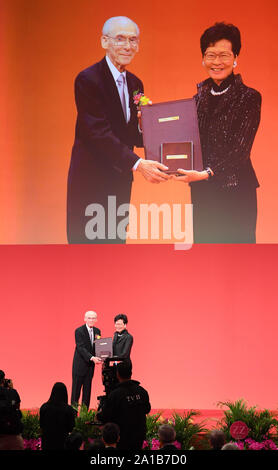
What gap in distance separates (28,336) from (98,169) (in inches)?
84.5

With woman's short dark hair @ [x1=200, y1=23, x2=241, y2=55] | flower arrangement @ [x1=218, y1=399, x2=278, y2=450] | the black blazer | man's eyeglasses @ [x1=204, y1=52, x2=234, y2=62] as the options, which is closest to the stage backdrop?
the black blazer

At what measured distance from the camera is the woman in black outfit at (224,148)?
773 centimetres

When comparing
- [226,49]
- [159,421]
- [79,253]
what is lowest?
[159,421]

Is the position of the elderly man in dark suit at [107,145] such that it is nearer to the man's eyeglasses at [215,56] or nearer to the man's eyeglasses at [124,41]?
the man's eyeglasses at [124,41]

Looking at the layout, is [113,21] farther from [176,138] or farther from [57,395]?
[57,395]

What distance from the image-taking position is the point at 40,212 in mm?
7816

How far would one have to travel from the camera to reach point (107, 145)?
7883 mm

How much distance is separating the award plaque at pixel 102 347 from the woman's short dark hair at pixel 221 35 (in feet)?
12.2

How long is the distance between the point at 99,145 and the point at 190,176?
115cm

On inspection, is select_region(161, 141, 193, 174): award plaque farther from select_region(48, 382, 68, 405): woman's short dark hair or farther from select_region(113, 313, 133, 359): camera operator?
select_region(48, 382, 68, 405): woman's short dark hair

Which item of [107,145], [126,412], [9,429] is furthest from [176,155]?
[9,429]
